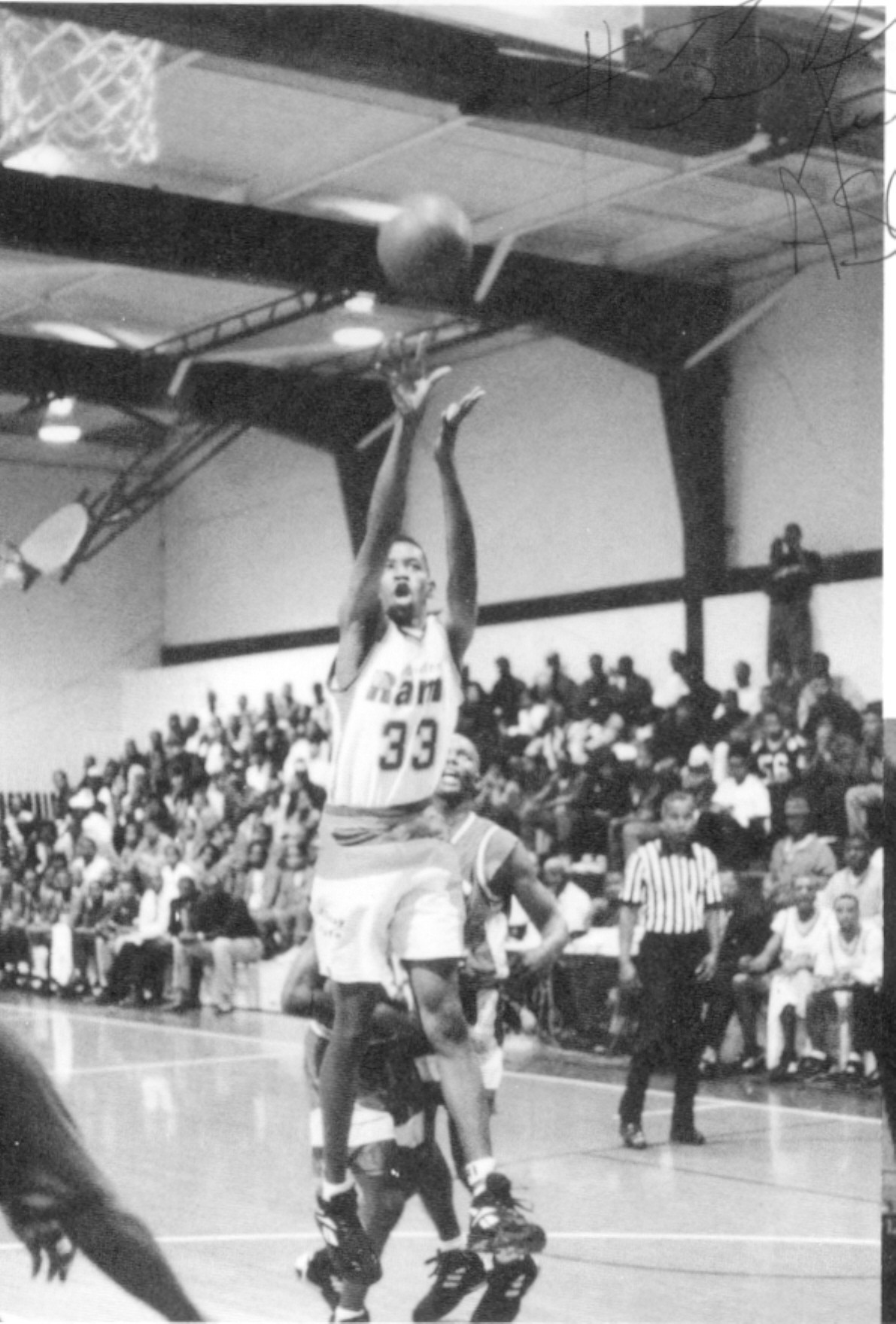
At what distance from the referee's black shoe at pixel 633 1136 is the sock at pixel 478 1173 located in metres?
3.18

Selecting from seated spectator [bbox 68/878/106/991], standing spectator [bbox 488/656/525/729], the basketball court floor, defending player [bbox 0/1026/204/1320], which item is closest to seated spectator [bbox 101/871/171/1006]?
seated spectator [bbox 68/878/106/991]

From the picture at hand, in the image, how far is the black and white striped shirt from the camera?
7043 millimetres

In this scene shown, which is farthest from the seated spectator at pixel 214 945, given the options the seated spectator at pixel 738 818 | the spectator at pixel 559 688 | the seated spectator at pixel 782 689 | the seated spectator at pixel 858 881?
the seated spectator at pixel 782 689

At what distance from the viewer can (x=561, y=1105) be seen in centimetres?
795

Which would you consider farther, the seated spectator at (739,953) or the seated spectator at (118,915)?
the seated spectator at (739,953)

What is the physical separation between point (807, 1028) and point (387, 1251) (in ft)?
11.2

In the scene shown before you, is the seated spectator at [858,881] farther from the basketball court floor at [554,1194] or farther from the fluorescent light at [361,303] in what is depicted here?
the fluorescent light at [361,303]

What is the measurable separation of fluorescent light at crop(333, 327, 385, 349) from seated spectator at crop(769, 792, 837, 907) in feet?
10.3

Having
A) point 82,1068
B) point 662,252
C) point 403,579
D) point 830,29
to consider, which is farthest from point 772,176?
point 82,1068

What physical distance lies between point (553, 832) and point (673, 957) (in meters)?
1.18

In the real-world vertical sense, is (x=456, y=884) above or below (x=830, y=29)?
below

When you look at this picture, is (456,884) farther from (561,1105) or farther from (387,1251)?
(561,1105)

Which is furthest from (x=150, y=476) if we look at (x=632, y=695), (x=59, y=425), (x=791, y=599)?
(x=791, y=599)

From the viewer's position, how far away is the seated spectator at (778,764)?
8.41 m
